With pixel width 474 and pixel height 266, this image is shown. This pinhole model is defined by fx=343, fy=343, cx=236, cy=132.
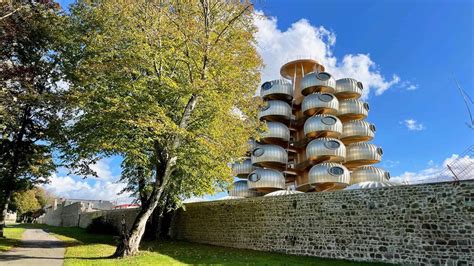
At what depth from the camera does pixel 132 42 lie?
14180 mm

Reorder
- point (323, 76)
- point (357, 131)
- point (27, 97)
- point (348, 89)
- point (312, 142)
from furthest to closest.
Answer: point (348, 89) < point (323, 76) < point (357, 131) < point (312, 142) < point (27, 97)

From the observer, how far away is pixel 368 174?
2903cm

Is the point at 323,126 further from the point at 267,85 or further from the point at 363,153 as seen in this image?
the point at 267,85

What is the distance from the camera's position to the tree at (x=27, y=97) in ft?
53.7

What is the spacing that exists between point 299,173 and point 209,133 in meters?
19.4

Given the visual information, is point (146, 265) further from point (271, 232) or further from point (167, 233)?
point (167, 233)

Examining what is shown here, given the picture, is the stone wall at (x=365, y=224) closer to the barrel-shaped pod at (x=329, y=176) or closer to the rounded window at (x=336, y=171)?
the barrel-shaped pod at (x=329, y=176)

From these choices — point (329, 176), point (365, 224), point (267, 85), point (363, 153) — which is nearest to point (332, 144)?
point (329, 176)

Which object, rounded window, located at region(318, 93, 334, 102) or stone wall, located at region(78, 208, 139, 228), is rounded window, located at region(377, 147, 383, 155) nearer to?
rounded window, located at region(318, 93, 334, 102)

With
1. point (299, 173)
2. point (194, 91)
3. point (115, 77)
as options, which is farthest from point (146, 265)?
point (299, 173)

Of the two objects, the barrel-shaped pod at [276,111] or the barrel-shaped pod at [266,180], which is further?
the barrel-shaped pod at [276,111]

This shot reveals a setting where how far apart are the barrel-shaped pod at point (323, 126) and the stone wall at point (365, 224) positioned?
41.5 feet

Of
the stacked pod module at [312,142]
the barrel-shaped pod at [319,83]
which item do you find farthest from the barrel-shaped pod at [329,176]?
the barrel-shaped pod at [319,83]

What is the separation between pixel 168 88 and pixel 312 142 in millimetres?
17669
